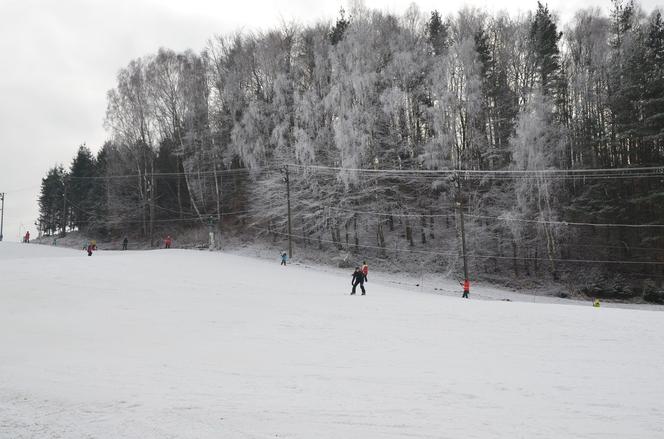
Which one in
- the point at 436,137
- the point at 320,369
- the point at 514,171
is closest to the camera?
the point at 320,369

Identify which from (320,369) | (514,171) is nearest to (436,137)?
(514,171)

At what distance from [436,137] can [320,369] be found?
31.3m

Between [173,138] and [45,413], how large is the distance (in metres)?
47.1

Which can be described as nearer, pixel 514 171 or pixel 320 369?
pixel 320 369

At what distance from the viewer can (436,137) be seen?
120 ft

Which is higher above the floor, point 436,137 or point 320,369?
point 436,137

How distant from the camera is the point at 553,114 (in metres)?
35.5

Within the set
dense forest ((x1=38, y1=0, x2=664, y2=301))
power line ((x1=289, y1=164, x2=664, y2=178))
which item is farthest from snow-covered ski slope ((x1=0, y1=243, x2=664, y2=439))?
dense forest ((x1=38, y1=0, x2=664, y2=301))

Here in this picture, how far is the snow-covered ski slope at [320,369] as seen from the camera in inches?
226

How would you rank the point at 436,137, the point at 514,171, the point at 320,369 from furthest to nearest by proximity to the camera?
1. the point at 436,137
2. the point at 514,171
3. the point at 320,369

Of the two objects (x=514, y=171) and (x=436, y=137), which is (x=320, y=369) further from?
(x=436, y=137)

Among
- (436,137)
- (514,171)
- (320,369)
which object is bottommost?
(320,369)

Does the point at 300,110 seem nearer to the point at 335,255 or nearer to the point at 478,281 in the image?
the point at 335,255

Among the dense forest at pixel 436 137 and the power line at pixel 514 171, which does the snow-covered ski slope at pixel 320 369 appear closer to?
the power line at pixel 514 171
